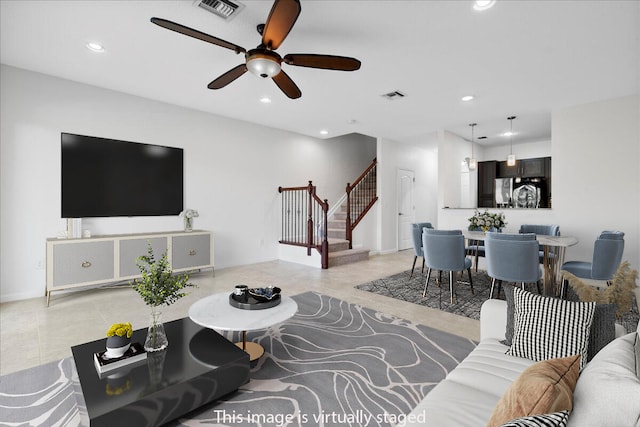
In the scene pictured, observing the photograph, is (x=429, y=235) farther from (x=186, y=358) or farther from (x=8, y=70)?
(x=8, y=70)

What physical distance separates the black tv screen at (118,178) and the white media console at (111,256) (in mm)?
458

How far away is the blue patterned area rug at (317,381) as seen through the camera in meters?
1.67

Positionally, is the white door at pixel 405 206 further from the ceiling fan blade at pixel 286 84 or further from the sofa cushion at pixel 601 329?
the sofa cushion at pixel 601 329

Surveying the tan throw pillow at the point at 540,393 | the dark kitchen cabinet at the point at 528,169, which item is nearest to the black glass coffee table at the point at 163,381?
the tan throw pillow at the point at 540,393

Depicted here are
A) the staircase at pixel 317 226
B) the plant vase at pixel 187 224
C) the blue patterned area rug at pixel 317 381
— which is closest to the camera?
the blue patterned area rug at pixel 317 381

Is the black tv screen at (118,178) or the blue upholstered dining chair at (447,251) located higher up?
the black tv screen at (118,178)

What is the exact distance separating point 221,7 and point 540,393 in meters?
3.07

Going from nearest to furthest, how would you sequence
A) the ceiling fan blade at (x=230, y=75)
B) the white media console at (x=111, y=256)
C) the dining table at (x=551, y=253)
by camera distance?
1. the ceiling fan blade at (x=230, y=75)
2. the dining table at (x=551, y=253)
3. the white media console at (x=111, y=256)

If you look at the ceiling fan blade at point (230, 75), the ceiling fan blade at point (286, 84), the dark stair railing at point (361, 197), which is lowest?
the dark stair railing at point (361, 197)

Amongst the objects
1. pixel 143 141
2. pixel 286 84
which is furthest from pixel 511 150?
pixel 143 141

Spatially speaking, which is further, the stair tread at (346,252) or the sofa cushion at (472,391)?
the stair tread at (346,252)

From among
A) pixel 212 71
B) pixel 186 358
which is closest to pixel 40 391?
pixel 186 358

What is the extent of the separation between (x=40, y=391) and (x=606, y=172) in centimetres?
678

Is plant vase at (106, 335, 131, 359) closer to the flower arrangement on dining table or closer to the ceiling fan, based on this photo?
the ceiling fan
